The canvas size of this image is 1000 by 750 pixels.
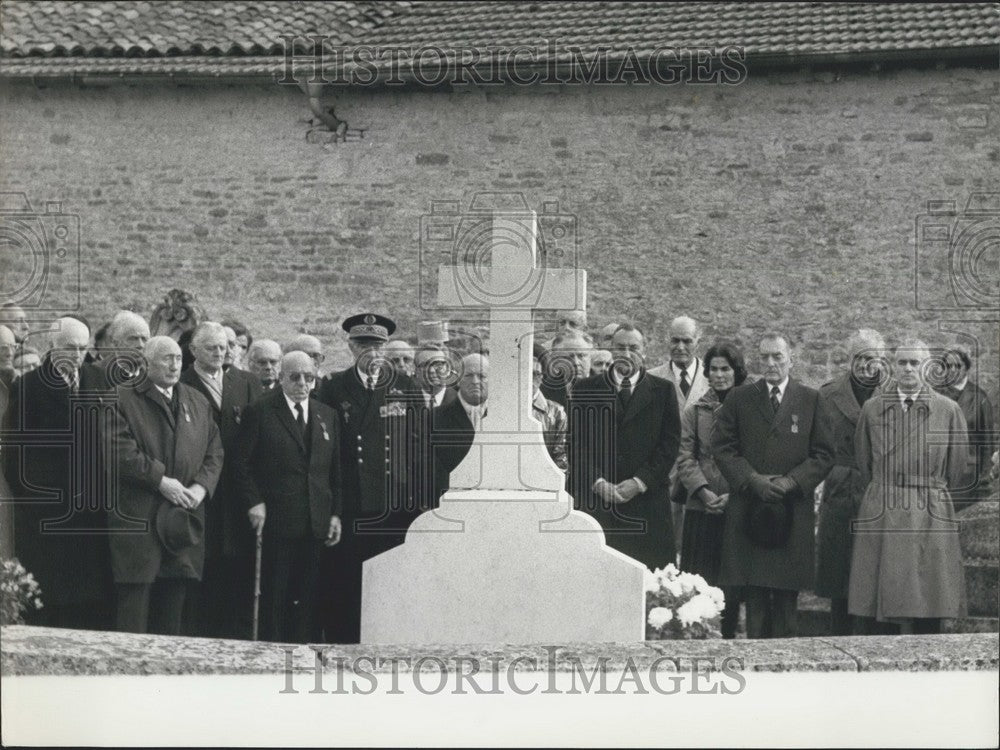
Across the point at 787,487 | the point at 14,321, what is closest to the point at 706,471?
the point at 787,487

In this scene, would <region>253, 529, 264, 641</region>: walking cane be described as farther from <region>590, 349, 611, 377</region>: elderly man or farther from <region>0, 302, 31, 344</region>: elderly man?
<region>590, 349, 611, 377</region>: elderly man

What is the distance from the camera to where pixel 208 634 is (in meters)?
7.82

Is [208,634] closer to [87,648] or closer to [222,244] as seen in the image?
[87,648]

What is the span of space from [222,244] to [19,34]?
2.53 metres

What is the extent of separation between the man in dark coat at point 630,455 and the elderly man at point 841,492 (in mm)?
829

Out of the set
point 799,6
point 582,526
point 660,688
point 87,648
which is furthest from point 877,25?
point 87,648

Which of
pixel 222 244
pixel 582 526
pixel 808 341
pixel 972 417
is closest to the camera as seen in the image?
pixel 582 526

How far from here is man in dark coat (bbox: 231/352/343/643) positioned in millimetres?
7703

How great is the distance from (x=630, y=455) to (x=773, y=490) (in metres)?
0.80

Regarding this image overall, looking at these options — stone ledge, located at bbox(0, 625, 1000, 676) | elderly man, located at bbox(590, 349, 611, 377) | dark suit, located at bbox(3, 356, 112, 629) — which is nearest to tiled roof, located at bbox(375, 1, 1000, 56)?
elderly man, located at bbox(590, 349, 611, 377)

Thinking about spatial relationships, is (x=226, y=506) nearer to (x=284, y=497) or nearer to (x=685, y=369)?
(x=284, y=497)

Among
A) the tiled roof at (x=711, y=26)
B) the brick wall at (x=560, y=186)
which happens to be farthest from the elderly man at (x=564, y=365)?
the tiled roof at (x=711, y=26)

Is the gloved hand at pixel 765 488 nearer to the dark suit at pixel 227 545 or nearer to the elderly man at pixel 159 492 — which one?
the dark suit at pixel 227 545

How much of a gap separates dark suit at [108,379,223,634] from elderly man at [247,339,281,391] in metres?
1.00
